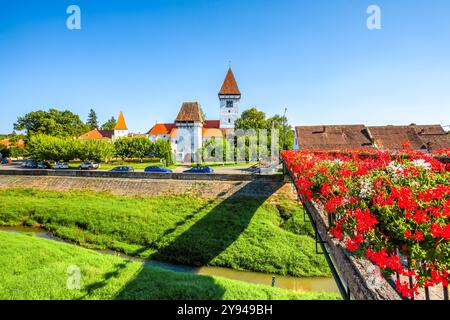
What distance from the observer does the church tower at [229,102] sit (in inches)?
2014

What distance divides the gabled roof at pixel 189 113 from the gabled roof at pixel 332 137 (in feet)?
72.9

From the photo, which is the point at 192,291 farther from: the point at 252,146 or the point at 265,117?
the point at 265,117

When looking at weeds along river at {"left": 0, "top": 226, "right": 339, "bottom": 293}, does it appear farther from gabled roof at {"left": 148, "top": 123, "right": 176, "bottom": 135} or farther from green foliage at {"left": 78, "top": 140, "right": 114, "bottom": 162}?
gabled roof at {"left": 148, "top": 123, "right": 176, "bottom": 135}

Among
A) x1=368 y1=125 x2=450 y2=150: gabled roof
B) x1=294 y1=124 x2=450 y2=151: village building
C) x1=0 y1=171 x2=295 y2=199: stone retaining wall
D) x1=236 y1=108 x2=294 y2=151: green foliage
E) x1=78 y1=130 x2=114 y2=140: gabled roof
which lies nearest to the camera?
x1=0 y1=171 x2=295 y2=199: stone retaining wall

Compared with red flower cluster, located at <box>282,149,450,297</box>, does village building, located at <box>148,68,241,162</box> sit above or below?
above

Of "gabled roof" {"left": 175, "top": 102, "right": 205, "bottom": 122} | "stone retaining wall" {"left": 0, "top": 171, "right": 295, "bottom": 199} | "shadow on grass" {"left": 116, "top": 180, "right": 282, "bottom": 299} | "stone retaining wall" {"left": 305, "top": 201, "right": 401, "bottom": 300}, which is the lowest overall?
"shadow on grass" {"left": 116, "top": 180, "right": 282, "bottom": 299}

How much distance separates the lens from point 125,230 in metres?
15.2

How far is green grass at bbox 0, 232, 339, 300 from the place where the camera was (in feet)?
26.7

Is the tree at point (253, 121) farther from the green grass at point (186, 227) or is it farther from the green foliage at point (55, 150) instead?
the green grass at point (186, 227)

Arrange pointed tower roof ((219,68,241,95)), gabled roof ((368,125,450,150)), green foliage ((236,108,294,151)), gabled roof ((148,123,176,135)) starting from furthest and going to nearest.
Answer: gabled roof ((148,123,176,135)), pointed tower roof ((219,68,241,95)), green foliage ((236,108,294,151)), gabled roof ((368,125,450,150))

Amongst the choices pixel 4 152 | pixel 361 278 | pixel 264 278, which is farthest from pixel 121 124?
pixel 361 278

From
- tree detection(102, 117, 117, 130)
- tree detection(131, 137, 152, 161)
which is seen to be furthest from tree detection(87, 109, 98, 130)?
tree detection(131, 137, 152, 161)

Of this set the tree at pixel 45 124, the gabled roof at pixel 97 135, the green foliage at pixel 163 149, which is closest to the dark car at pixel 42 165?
the green foliage at pixel 163 149

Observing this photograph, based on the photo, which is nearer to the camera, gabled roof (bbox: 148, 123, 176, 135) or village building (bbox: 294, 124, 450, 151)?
village building (bbox: 294, 124, 450, 151)
